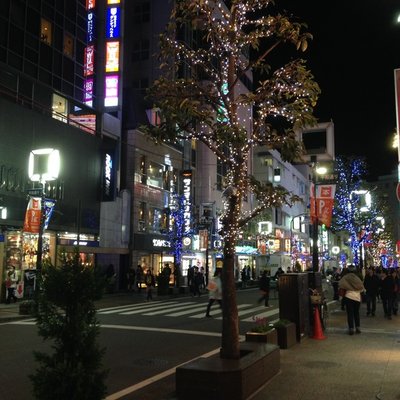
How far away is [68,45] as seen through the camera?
30516mm

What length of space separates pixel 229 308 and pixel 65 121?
23858mm

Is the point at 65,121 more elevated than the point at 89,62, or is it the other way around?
the point at 89,62

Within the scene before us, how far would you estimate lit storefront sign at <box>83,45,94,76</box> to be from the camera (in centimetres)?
3259

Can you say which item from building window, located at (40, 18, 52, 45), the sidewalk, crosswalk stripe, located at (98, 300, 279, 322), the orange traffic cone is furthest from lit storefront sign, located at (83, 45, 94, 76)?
the orange traffic cone

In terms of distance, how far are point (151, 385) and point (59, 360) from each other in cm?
389

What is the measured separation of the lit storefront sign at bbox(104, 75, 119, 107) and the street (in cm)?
1642

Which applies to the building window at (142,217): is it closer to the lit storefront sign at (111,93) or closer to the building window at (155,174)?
the building window at (155,174)

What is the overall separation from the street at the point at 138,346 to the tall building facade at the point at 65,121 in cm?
647

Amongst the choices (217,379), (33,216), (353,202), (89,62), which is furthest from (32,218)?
(353,202)

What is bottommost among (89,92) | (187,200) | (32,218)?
(32,218)

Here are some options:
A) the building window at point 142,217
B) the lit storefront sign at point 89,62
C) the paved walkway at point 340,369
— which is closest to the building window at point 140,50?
the lit storefront sign at point 89,62

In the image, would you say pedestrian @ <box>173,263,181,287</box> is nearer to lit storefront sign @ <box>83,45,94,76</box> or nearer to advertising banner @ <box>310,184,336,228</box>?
lit storefront sign @ <box>83,45,94,76</box>

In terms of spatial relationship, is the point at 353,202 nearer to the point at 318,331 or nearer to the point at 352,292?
the point at 352,292

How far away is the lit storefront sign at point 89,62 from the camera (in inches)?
1283
